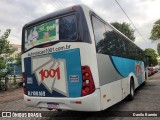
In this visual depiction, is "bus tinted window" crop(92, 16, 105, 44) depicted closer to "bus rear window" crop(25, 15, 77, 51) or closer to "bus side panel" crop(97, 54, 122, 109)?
"bus side panel" crop(97, 54, 122, 109)

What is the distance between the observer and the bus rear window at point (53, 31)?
221 inches

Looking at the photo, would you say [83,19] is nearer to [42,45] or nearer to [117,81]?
[42,45]

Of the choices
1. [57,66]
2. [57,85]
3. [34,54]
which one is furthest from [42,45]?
[57,85]

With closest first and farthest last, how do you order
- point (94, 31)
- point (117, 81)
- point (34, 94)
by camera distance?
point (94, 31), point (34, 94), point (117, 81)

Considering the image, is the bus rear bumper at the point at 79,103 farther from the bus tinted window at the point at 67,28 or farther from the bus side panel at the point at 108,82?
the bus tinted window at the point at 67,28

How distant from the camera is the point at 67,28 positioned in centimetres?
570

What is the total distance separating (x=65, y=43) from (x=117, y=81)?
2722mm

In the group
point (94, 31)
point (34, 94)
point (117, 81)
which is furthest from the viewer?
point (117, 81)

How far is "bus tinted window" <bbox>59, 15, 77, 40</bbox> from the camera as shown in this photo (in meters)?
5.58

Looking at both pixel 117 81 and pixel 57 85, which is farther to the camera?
pixel 117 81

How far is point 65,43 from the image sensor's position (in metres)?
5.61

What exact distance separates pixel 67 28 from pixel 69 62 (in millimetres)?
959

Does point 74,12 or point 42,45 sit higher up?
point 74,12

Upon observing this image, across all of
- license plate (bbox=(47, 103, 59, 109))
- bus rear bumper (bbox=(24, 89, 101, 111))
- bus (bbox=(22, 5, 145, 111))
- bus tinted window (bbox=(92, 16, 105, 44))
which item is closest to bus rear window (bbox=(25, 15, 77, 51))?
bus (bbox=(22, 5, 145, 111))
